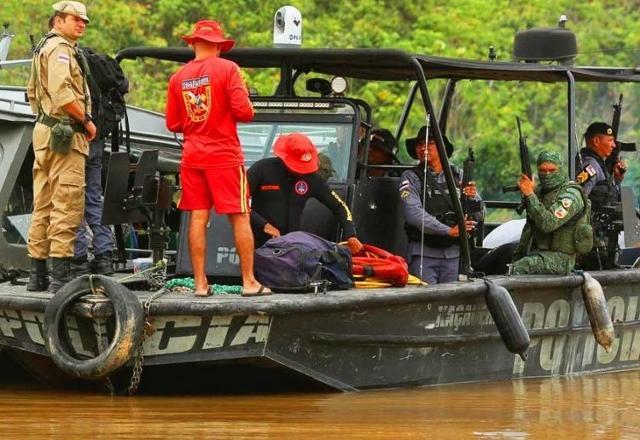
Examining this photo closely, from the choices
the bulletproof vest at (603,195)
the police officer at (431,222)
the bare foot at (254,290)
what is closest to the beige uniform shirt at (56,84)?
the bare foot at (254,290)

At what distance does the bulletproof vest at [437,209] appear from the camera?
11.0 m

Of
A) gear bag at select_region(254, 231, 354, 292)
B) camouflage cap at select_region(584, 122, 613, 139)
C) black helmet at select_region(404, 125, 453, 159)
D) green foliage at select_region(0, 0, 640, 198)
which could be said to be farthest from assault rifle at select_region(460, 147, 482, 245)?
A: green foliage at select_region(0, 0, 640, 198)

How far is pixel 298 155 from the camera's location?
10328 millimetres

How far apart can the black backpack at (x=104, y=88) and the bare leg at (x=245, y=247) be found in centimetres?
137

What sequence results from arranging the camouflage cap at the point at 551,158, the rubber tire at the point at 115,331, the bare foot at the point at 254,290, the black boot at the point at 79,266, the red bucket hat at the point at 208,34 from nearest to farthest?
the rubber tire at the point at 115,331, the bare foot at the point at 254,290, the red bucket hat at the point at 208,34, the black boot at the point at 79,266, the camouflage cap at the point at 551,158

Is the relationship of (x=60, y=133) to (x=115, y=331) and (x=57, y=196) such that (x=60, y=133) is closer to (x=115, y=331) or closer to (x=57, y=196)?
(x=57, y=196)

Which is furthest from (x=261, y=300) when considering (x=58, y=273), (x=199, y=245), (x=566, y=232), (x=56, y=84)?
(x=566, y=232)

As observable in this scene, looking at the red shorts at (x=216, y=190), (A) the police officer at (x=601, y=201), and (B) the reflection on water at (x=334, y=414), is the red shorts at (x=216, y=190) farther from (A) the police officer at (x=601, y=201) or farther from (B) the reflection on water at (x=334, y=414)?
(A) the police officer at (x=601, y=201)

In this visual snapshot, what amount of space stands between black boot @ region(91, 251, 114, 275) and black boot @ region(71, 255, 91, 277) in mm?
192

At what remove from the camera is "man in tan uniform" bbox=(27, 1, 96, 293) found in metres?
9.99

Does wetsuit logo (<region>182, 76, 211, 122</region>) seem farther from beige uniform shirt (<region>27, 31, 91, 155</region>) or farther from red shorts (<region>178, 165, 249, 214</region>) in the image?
beige uniform shirt (<region>27, 31, 91, 155</region>)

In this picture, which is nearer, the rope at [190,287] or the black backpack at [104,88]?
the rope at [190,287]

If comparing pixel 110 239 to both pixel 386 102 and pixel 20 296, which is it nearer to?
pixel 20 296

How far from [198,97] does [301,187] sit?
99cm
